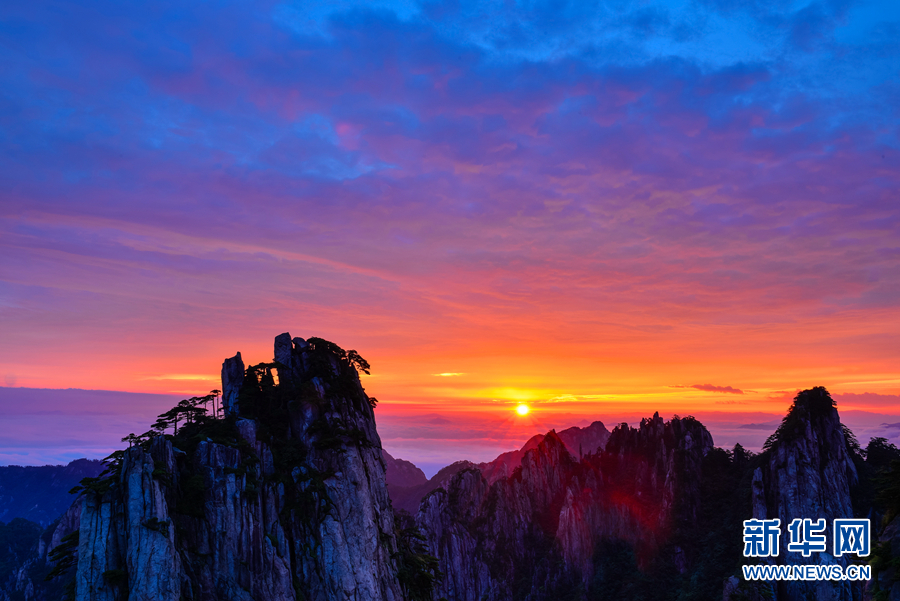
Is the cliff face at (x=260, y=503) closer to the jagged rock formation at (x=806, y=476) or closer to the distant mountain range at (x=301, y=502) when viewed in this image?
the distant mountain range at (x=301, y=502)

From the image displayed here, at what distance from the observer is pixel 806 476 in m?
146

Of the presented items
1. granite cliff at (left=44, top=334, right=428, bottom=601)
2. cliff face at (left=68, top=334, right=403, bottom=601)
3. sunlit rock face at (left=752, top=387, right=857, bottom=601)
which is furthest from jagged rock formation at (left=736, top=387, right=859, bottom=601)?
cliff face at (left=68, top=334, right=403, bottom=601)

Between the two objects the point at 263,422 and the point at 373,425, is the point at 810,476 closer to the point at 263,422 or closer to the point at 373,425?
the point at 373,425

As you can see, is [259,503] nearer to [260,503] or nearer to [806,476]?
[260,503]

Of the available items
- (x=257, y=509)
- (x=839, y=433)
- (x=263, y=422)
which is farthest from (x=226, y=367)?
(x=839, y=433)

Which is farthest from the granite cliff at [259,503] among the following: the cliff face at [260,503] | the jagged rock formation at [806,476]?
the jagged rock formation at [806,476]

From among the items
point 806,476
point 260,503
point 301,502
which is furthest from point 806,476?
point 260,503

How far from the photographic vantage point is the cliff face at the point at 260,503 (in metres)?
68.4

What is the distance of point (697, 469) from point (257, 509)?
15129 centimetres

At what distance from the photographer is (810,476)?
5733 inches

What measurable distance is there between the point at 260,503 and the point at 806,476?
135487mm

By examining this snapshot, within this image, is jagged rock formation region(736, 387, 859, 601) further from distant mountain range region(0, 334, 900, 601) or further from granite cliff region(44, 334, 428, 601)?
granite cliff region(44, 334, 428, 601)

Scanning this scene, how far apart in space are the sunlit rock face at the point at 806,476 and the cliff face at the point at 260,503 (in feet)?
352

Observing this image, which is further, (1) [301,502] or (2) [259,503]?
(1) [301,502]
